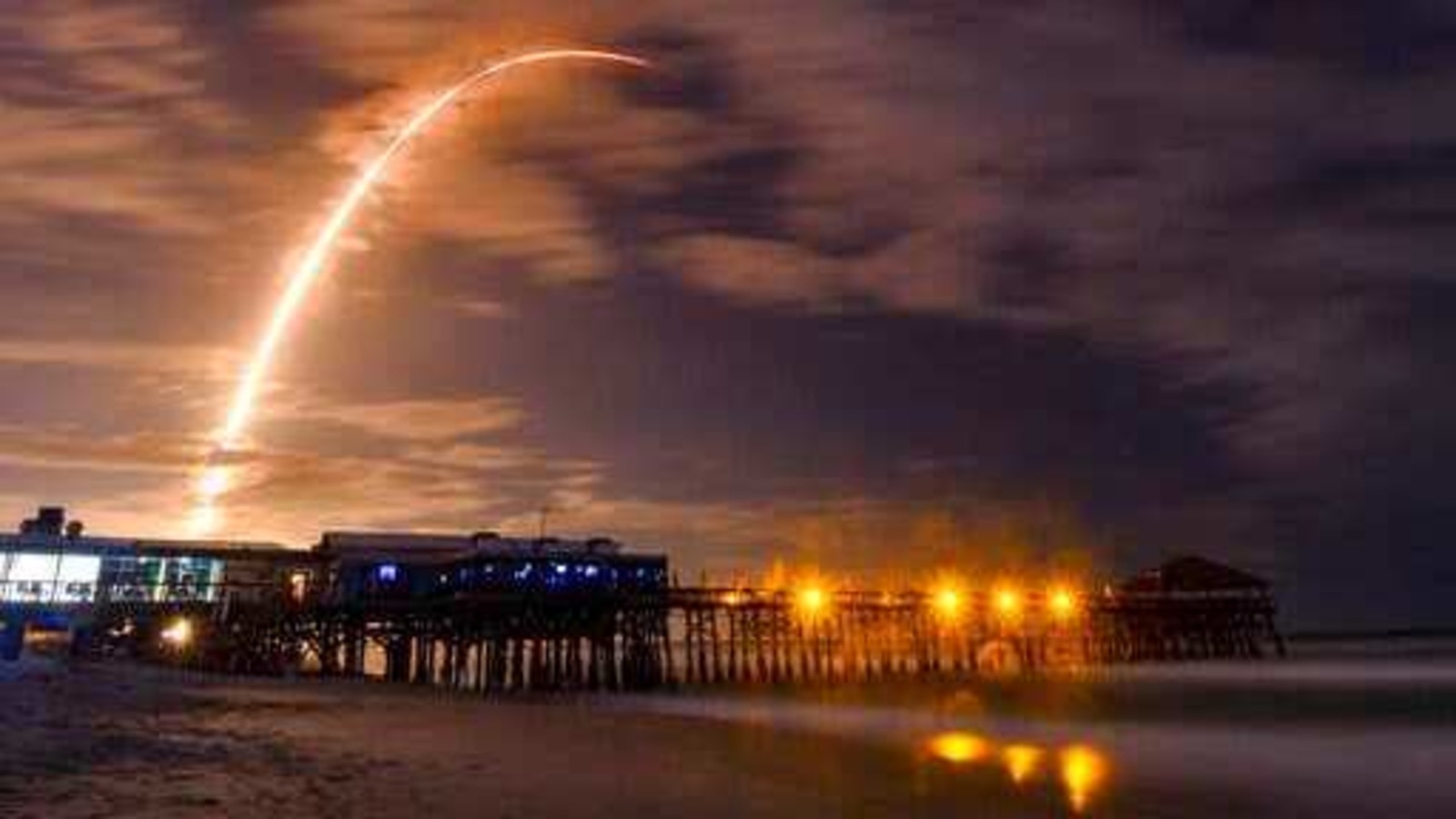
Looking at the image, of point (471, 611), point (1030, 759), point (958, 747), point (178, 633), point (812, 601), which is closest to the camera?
point (1030, 759)

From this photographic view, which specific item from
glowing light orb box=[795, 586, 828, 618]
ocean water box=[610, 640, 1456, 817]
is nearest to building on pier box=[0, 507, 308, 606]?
glowing light orb box=[795, 586, 828, 618]

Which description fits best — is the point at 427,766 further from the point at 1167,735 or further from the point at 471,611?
the point at 471,611

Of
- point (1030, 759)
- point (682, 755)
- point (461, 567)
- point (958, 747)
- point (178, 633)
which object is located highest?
point (461, 567)

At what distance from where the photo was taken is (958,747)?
2980 cm

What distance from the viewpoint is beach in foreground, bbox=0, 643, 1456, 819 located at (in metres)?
17.8

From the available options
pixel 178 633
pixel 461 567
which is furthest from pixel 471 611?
pixel 178 633

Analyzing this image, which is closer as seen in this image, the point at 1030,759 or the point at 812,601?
the point at 1030,759

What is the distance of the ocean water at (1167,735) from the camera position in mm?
22062

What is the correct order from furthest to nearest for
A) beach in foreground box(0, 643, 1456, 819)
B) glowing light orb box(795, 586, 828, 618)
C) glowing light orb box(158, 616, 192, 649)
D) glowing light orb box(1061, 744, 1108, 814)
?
1. glowing light orb box(158, 616, 192, 649)
2. glowing light orb box(795, 586, 828, 618)
3. glowing light orb box(1061, 744, 1108, 814)
4. beach in foreground box(0, 643, 1456, 819)

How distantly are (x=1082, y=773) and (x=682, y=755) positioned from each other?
348 inches

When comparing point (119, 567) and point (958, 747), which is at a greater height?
point (119, 567)

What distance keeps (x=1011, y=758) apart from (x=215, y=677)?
137 ft

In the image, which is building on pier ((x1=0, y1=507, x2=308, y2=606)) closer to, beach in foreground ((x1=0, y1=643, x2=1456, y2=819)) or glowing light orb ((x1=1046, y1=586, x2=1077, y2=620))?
beach in foreground ((x1=0, y1=643, x2=1456, y2=819))

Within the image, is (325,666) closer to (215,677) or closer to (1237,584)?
(215,677)
